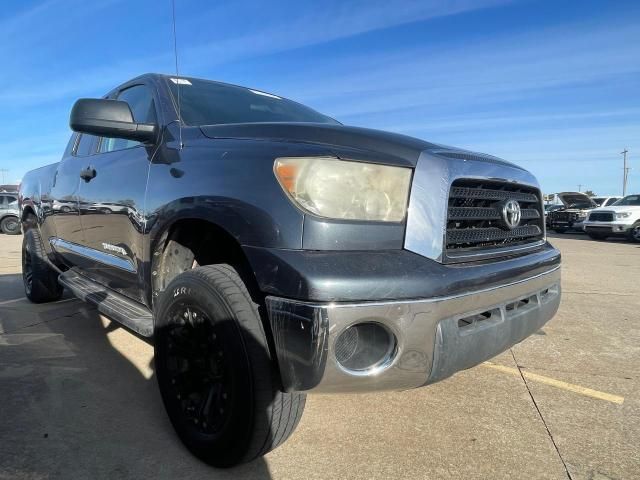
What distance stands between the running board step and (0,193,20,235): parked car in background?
59.6 feet

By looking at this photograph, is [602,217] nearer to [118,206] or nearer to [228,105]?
[228,105]

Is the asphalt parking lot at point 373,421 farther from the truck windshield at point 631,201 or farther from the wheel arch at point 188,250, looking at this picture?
the truck windshield at point 631,201

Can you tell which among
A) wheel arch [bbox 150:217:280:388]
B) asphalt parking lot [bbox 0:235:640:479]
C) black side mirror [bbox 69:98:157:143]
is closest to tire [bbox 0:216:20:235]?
asphalt parking lot [bbox 0:235:640:479]

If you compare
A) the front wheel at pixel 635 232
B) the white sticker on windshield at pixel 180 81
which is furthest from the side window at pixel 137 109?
the front wheel at pixel 635 232

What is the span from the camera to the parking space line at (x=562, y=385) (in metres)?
2.91

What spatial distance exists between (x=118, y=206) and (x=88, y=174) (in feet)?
2.35

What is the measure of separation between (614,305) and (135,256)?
17.2 ft

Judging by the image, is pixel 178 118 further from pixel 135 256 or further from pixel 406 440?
pixel 406 440

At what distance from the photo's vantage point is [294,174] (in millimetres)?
1885

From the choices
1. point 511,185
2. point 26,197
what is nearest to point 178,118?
point 511,185

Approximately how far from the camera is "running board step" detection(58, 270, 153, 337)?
260 centimetres

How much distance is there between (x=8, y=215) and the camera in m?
19.0

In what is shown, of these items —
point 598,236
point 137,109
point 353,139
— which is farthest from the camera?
point 598,236

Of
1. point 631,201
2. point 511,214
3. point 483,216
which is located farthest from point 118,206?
point 631,201
